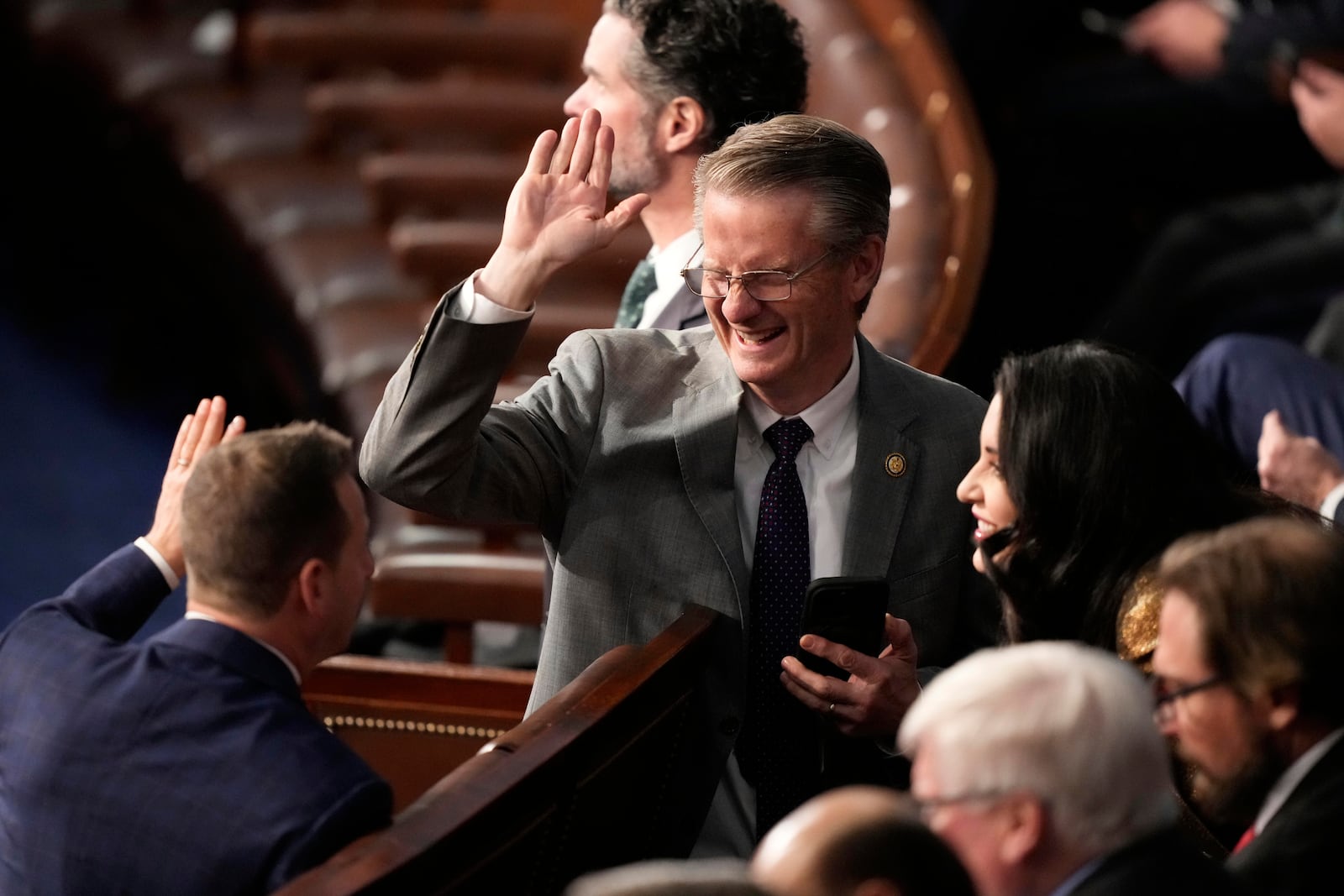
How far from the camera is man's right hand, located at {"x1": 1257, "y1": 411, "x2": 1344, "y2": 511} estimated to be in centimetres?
329

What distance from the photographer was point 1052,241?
5406 millimetres

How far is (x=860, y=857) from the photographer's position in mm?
1270

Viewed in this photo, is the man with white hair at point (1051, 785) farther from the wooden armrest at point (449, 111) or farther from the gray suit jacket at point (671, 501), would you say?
the wooden armrest at point (449, 111)

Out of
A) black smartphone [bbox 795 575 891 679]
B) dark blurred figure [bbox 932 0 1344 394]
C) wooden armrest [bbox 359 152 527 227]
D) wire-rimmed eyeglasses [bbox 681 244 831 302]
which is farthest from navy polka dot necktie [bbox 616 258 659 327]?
wooden armrest [bbox 359 152 527 227]

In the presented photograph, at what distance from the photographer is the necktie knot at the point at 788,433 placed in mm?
2383

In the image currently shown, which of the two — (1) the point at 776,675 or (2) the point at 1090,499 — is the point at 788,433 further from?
(2) the point at 1090,499

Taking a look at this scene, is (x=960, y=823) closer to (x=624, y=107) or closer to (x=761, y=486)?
(x=761, y=486)

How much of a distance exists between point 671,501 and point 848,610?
0.96 feet

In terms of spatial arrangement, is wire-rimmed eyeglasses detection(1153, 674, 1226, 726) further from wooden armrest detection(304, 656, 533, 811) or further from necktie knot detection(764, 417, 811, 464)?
wooden armrest detection(304, 656, 533, 811)

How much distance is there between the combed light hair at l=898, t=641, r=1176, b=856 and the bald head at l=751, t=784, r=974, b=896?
186 millimetres

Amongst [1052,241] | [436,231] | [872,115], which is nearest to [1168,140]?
[1052,241]

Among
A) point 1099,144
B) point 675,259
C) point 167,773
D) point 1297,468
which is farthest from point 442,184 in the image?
point 167,773

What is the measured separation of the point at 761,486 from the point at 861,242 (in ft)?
1.15

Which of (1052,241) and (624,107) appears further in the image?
(1052,241)
